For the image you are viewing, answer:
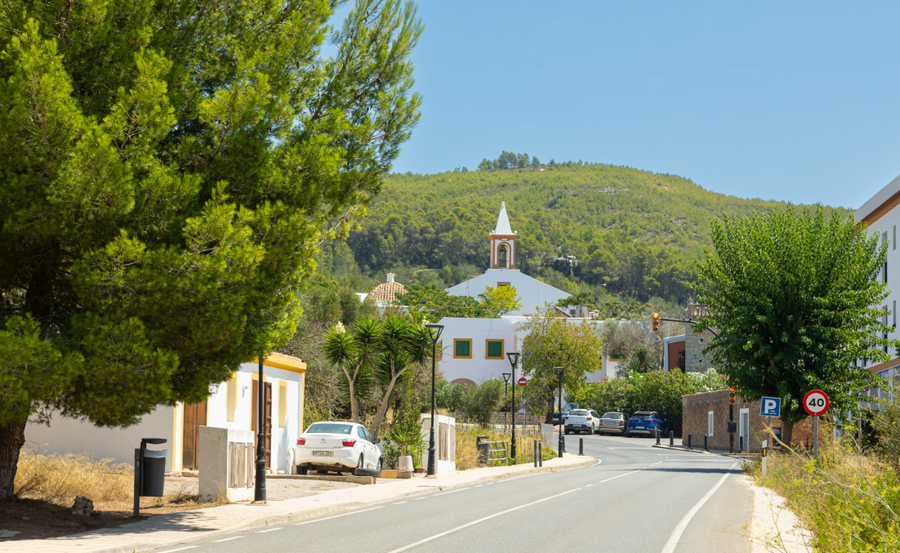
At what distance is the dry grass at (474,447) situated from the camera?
3595 cm

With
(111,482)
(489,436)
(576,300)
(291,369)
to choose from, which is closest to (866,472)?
(111,482)

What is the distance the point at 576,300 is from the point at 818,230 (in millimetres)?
72216

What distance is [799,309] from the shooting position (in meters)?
34.0

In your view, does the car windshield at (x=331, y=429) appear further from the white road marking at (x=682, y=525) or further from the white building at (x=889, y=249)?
the white building at (x=889, y=249)

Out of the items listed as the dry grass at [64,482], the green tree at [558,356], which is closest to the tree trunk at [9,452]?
the dry grass at [64,482]

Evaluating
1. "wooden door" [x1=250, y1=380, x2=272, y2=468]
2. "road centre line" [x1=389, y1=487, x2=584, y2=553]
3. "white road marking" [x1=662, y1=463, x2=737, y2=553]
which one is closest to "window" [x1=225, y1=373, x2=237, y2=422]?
"wooden door" [x1=250, y1=380, x2=272, y2=468]

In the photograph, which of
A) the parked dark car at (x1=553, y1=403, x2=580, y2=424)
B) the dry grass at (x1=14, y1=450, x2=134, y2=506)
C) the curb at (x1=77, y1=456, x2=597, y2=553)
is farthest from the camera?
the parked dark car at (x1=553, y1=403, x2=580, y2=424)

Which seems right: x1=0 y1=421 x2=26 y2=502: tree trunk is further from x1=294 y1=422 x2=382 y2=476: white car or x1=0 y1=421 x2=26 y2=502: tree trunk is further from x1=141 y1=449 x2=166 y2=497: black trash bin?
x1=294 y1=422 x2=382 y2=476: white car

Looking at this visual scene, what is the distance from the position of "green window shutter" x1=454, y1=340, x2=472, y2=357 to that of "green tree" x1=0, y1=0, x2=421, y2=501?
214 feet

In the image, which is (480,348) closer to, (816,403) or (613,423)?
(613,423)

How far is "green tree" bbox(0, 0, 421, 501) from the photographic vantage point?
504 inches

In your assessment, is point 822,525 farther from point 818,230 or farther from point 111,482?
point 818,230

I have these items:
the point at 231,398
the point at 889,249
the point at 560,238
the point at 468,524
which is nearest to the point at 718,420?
the point at 889,249

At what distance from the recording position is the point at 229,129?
14.5 meters
